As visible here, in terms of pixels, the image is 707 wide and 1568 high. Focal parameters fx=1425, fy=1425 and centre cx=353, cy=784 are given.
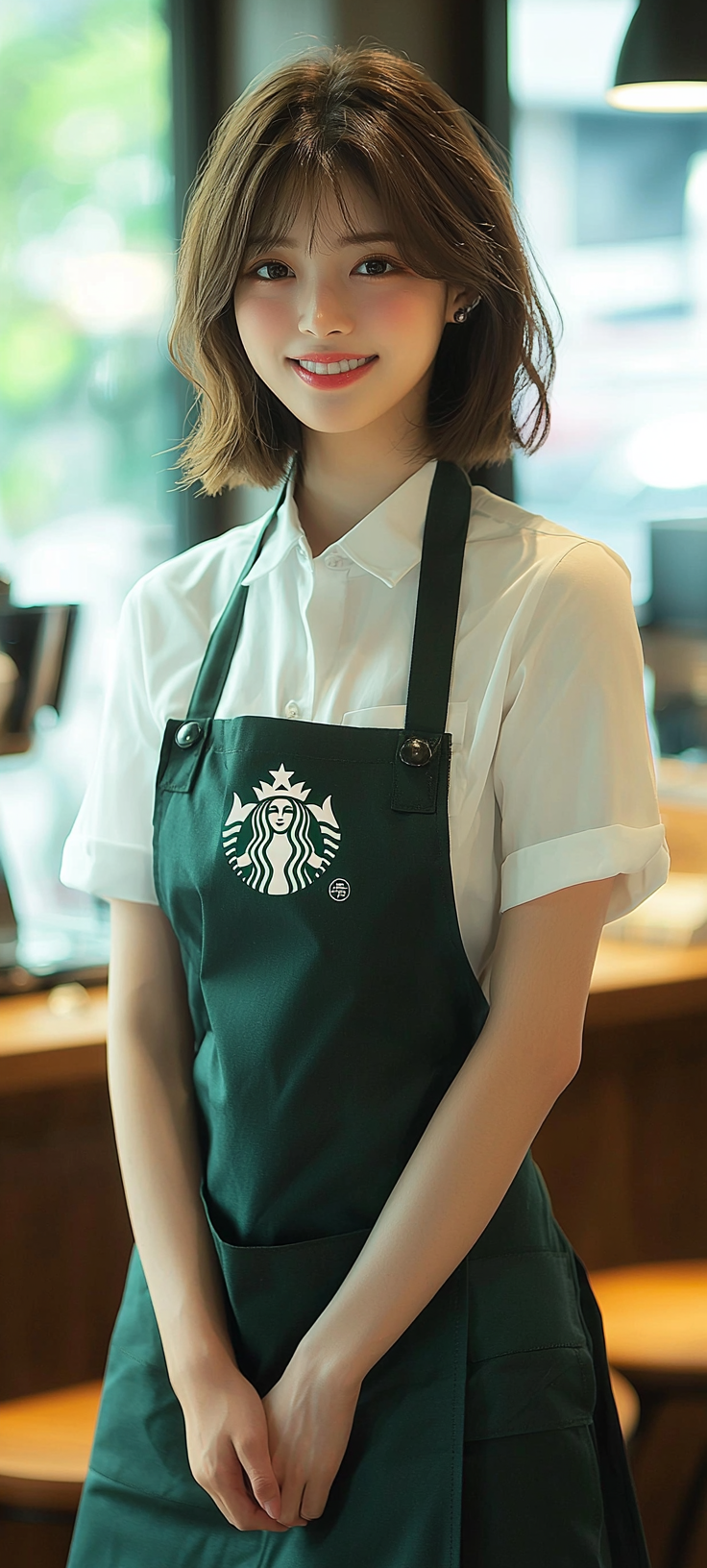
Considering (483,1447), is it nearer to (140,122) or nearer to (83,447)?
(83,447)

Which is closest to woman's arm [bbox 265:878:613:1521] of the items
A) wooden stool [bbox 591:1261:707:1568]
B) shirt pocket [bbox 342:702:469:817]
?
shirt pocket [bbox 342:702:469:817]

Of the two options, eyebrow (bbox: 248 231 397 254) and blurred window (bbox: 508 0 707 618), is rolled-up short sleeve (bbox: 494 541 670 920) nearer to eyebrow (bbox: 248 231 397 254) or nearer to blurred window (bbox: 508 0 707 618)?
eyebrow (bbox: 248 231 397 254)

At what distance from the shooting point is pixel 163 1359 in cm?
124

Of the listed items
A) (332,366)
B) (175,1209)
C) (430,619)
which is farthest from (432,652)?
(175,1209)

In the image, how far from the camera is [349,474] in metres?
1.28

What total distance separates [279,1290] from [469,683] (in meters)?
0.52

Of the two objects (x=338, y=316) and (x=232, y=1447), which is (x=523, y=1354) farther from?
(x=338, y=316)

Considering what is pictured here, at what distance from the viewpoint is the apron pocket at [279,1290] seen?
3.81 feet

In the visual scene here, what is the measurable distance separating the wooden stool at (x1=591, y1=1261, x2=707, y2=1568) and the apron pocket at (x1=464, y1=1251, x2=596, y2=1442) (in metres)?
0.52

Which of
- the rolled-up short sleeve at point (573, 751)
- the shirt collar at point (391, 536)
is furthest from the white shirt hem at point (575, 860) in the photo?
the shirt collar at point (391, 536)

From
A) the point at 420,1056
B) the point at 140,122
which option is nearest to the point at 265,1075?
the point at 420,1056

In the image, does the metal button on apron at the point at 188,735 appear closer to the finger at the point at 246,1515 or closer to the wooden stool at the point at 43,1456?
the finger at the point at 246,1515

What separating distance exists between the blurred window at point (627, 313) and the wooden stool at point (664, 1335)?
1.61 metres

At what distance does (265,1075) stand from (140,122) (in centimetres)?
198
